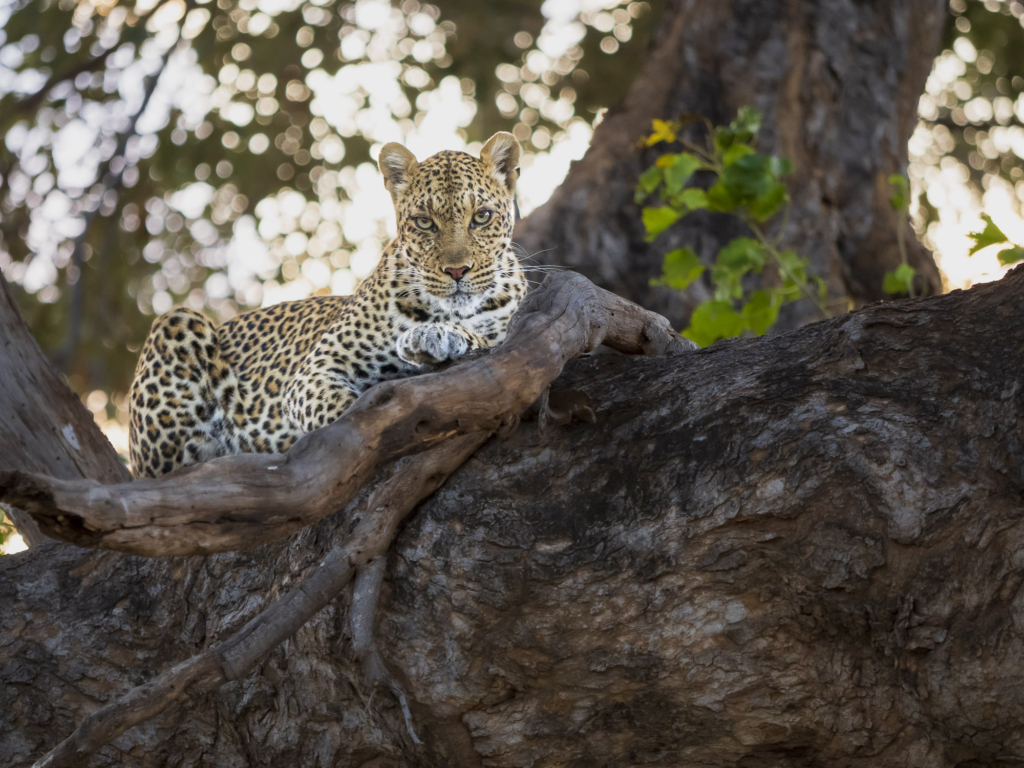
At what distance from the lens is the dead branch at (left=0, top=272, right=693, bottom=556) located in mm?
2180

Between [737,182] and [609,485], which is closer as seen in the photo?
[609,485]

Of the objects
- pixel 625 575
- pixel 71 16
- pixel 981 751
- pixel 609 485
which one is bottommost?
pixel 981 751

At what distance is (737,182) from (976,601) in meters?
3.72

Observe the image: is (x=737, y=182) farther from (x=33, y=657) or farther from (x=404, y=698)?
(x=33, y=657)

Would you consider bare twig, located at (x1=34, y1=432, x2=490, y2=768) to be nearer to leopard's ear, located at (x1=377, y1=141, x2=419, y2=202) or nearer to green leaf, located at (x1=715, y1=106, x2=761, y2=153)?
leopard's ear, located at (x1=377, y1=141, x2=419, y2=202)

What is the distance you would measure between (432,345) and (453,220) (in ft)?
2.99

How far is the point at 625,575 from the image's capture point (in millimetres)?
3400

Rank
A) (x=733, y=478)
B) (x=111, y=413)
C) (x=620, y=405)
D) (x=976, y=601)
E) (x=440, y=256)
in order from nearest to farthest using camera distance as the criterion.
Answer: (x=976, y=601), (x=733, y=478), (x=620, y=405), (x=440, y=256), (x=111, y=413)

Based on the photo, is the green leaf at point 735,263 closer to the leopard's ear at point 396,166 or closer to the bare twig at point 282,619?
the leopard's ear at point 396,166

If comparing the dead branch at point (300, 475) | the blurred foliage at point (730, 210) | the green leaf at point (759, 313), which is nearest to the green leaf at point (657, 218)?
the blurred foliage at point (730, 210)

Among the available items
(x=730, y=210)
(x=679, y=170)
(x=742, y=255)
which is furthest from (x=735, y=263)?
(x=679, y=170)

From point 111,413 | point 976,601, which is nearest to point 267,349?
point 976,601

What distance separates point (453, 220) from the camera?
5020 millimetres

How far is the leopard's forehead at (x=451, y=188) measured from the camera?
5047 millimetres
